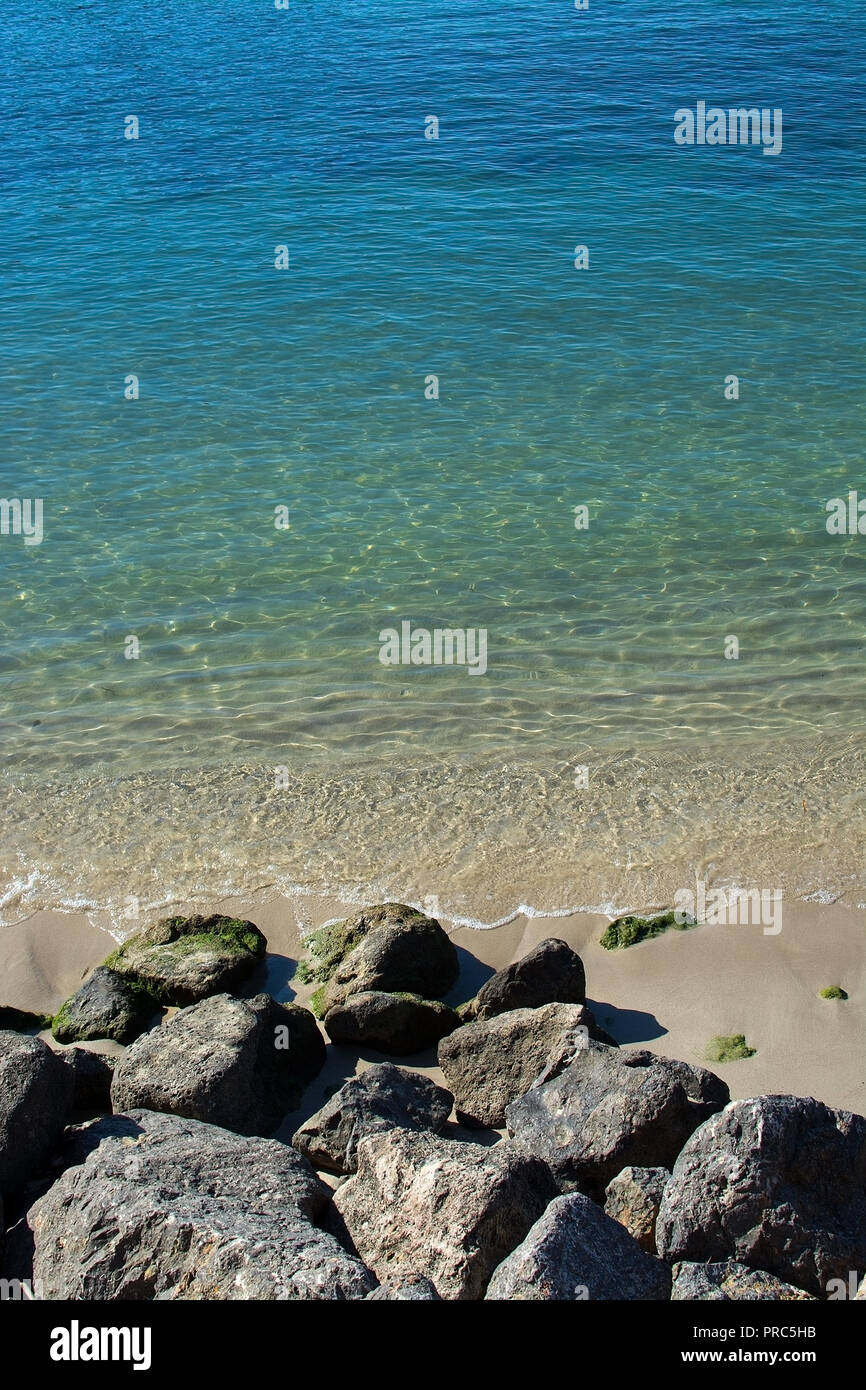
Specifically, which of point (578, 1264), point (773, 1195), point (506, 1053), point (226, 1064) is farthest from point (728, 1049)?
point (226, 1064)

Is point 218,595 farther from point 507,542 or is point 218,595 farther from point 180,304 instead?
point 180,304

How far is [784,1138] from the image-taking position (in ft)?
21.6

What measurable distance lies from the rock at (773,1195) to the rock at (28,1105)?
11.9ft

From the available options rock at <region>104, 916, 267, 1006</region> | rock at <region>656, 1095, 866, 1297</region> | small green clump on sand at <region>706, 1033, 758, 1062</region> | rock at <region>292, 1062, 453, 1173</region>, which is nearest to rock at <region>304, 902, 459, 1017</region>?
rock at <region>104, 916, 267, 1006</region>

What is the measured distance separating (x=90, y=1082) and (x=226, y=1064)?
1051mm

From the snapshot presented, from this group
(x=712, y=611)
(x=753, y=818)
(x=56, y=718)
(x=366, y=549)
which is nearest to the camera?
(x=753, y=818)

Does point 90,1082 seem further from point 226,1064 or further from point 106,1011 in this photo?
point 226,1064

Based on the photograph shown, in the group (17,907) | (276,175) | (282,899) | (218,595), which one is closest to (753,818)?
(282,899)

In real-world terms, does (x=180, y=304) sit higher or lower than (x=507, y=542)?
higher

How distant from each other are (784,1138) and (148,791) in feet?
24.4

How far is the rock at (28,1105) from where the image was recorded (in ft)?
24.1

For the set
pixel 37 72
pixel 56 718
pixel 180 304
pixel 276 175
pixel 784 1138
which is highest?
pixel 37 72

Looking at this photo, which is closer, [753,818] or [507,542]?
[753,818]

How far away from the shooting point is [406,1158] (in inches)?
277
